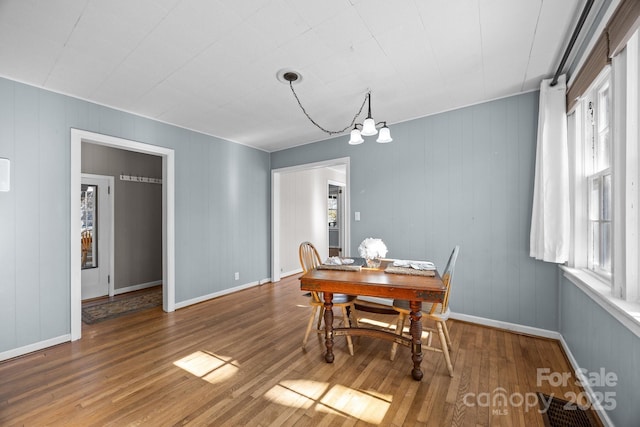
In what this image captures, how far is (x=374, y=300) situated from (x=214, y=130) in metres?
3.34

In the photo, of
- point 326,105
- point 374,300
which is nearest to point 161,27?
point 326,105

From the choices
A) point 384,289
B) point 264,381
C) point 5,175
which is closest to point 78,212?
point 5,175

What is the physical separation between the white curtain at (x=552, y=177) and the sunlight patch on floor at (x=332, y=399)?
193 cm

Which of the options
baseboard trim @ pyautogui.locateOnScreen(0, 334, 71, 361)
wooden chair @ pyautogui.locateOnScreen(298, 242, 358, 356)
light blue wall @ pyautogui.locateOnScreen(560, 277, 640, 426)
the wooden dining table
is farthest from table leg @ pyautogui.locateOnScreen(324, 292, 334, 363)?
baseboard trim @ pyautogui.locateOnScreen(0, 334, 71, 361)

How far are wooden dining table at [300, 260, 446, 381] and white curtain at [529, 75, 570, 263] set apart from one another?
1150mm

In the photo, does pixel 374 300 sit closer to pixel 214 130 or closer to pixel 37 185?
pixel 214 130

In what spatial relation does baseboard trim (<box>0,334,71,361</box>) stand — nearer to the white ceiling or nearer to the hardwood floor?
the hardwood floor

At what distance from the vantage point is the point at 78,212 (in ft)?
9.30

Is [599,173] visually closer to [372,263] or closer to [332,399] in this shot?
[372,263]

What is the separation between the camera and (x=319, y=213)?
6.67 metres

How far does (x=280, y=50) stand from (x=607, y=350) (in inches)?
113

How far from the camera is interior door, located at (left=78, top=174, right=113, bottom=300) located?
418 cm

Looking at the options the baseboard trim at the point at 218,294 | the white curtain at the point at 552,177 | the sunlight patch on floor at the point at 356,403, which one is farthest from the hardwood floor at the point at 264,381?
the white curtain at the point at 552,177

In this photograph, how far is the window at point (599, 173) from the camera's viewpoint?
1.89 meters
